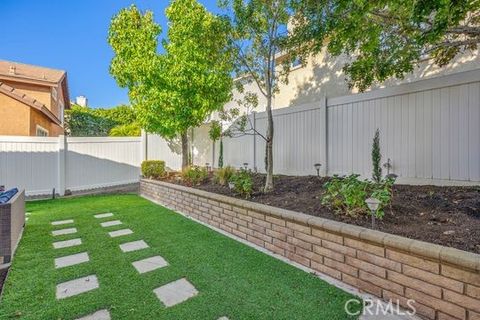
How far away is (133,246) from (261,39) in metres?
4.22

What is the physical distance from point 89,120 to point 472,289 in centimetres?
2233

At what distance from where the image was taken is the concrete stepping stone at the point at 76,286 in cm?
277

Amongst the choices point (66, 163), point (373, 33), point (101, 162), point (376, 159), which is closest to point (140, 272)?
point (373, 33)

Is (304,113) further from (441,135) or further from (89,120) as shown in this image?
(89,120)

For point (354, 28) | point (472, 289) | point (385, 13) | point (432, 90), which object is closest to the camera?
point (472, 289)

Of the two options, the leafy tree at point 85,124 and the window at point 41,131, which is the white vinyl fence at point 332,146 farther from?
the leafy tree at point 85,124

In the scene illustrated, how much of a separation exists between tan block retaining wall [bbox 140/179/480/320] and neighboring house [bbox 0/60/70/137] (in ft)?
31.1

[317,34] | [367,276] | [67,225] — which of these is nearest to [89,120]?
[67,225]

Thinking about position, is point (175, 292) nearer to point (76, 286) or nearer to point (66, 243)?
point (76, 286)

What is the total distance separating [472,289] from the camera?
2000mm

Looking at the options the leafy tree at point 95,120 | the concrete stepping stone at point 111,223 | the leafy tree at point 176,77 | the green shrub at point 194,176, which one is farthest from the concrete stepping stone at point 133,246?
the leafy tree at point 95,120

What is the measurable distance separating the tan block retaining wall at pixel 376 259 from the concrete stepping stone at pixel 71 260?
2.23 metres

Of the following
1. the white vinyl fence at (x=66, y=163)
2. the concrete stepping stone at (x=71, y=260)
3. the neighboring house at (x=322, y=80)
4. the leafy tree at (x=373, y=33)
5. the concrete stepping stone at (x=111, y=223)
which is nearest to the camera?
the leafy tree at (x=373, y=33)

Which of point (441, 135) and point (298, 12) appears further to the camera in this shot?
point (298, 12)
